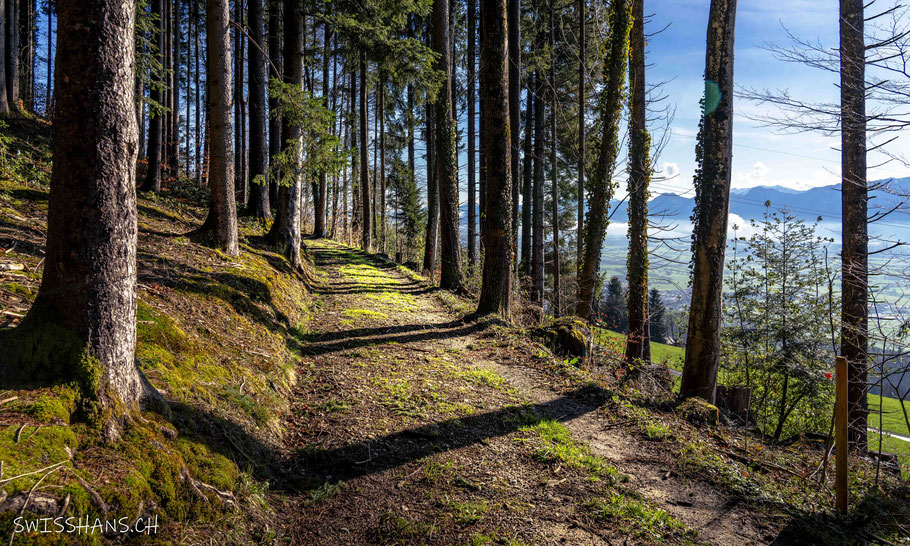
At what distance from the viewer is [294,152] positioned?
9.27 m

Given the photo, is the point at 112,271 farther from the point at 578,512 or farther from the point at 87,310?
the point at 578,512

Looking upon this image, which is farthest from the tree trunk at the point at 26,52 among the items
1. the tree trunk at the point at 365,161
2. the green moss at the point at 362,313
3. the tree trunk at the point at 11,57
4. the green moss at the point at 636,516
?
the green moss at the point at 636,516

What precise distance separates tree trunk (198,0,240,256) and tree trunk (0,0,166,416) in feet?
16.6

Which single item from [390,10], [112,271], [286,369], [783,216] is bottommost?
[286,369]

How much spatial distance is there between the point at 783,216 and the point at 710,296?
8568mm

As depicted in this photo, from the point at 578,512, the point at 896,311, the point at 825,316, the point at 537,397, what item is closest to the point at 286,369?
the point at 537,397

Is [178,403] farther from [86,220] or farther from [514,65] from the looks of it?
[514,65]

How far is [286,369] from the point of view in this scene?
5.13 metres

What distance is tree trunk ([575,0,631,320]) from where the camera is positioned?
908 centimetres

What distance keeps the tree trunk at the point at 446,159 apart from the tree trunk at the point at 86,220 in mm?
8444

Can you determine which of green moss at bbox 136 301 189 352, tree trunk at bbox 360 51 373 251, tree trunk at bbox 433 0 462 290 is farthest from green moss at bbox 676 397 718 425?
tree trunk at bbox 360 51 373 251

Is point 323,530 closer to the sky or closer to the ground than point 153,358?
closer to the ground

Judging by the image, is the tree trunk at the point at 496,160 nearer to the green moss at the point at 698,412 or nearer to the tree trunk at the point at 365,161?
the green moss at the point at 698,412

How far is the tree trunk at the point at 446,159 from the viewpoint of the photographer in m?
10.8
